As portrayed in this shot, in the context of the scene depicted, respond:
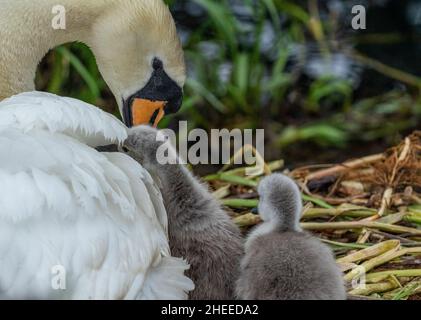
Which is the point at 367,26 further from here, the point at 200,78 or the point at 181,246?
the point at 181,246

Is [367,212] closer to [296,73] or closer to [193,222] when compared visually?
[193,222]

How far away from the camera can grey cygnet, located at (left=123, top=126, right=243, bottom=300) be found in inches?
86.9

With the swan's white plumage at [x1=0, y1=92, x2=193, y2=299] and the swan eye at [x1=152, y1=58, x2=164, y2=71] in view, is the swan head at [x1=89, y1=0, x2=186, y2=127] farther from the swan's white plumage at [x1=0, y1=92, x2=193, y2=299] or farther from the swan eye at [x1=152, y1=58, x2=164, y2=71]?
the swan's white plumage at [x1=0, y1=92, x2=193, y2=299]

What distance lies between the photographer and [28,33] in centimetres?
264

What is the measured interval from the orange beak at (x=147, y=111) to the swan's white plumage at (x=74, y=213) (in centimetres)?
48

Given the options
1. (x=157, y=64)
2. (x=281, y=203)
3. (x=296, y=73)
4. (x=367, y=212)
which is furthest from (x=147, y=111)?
(x=296, y=73)

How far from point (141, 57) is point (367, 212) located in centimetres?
74

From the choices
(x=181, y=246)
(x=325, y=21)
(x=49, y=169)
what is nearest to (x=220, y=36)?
(x=325, y=21)

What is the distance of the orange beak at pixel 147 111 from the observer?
2.62 metres

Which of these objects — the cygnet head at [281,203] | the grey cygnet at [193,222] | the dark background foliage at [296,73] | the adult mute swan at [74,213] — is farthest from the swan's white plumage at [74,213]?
the dark background foliage at [296,73]

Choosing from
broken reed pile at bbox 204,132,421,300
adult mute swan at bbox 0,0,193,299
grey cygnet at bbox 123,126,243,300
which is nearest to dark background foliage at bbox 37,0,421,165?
broken reed pile at bbox 204,132,421,300

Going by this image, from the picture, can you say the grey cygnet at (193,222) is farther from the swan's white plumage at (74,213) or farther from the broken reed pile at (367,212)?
the broken reed pile at (367,212)

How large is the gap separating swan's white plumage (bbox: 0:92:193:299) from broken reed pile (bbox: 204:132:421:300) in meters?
0.57
